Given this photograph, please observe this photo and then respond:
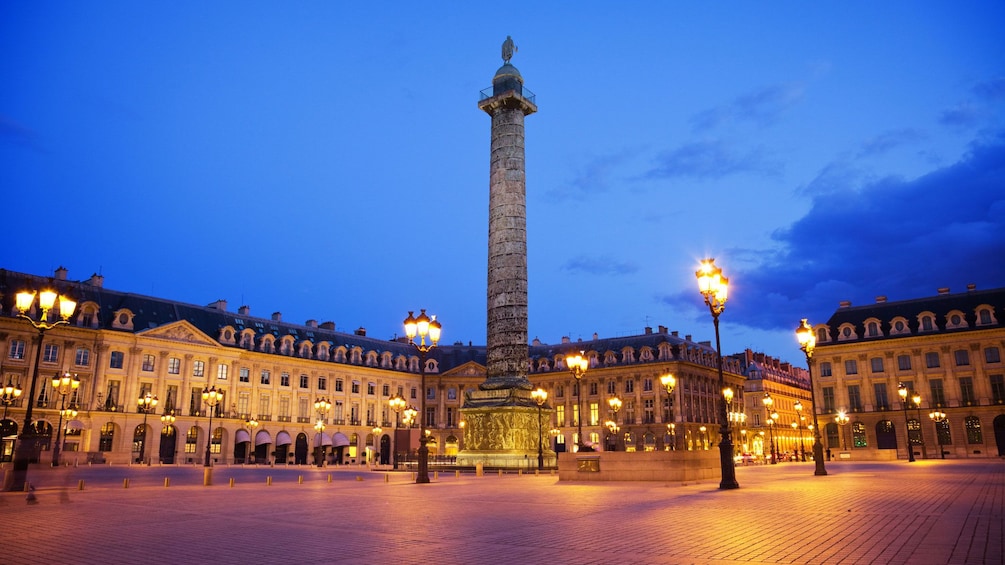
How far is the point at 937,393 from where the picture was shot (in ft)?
197

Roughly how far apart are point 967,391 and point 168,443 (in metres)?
66.1

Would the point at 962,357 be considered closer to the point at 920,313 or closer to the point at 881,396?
the point at 920,313

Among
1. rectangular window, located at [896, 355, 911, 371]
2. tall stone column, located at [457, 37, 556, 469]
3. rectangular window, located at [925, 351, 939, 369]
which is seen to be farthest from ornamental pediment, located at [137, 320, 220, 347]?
rectangular window, located at [925, 351, 939, 369]

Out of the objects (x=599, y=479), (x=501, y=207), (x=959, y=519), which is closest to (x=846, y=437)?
(x=501, y=207)

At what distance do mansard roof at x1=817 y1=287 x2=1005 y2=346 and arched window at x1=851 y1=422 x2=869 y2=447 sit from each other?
24.8 ft

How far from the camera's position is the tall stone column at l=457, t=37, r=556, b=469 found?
3167 centimetres

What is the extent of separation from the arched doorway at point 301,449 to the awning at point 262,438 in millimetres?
3572

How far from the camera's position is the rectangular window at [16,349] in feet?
170

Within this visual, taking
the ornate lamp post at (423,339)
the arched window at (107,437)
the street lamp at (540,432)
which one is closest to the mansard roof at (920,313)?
the street lamp at (540,432)

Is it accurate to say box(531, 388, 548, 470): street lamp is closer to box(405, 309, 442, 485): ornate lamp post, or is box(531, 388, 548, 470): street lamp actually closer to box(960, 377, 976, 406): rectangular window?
box(405, 309, 442, 485): ornate lamp post

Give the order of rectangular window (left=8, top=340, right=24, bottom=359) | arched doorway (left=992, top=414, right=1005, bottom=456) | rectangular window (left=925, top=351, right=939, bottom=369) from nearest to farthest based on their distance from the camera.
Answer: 1. rectangular window (left=8, top=340, right=24, bottom=359)
2. arched doorway (left=992, top=414, right=1005, bottom=456)
3. rectangular window (left=925, top=351, right=939, bottom=369)

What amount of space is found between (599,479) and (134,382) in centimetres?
4815

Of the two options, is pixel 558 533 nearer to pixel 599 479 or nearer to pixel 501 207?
pixel 599 479

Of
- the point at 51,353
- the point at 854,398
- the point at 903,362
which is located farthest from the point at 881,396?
the point at 51,353
